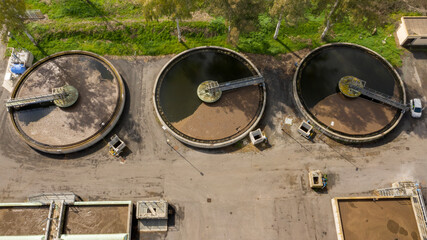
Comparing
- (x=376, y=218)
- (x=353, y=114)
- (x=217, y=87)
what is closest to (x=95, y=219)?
(x=217, y=87)

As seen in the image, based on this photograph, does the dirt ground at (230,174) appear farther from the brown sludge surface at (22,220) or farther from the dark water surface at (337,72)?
the dark water surface at (337,72)

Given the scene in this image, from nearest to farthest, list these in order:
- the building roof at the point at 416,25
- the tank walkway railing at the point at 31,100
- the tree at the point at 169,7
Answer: the tree at the point at 169,7 < the tank walkway railing at the point at 31,100 < the building roof at the point at 416,25

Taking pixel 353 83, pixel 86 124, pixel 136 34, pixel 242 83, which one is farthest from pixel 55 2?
pixel 353 83

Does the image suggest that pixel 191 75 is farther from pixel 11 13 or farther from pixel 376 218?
pixel 376 218

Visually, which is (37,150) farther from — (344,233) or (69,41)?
(344,233)

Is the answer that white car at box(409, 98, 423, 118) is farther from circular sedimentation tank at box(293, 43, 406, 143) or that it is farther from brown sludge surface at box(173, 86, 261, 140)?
brown sludge surface at box(173, 86, 261, 140)

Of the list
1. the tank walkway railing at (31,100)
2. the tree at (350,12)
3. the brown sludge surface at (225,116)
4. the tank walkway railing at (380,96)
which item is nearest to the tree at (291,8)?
the tree at (350,12)
